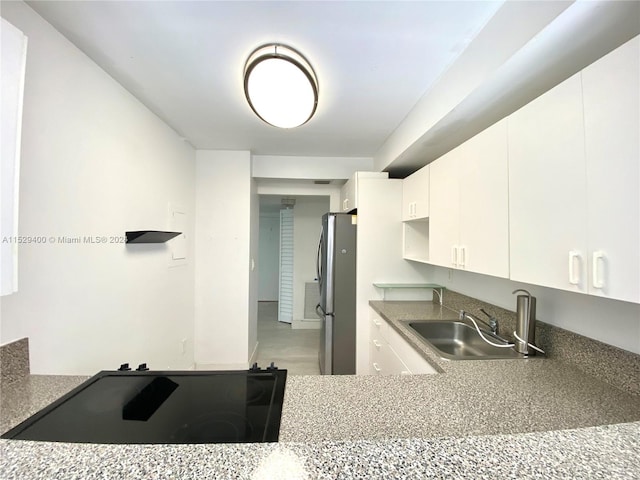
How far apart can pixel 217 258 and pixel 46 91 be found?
1955mm

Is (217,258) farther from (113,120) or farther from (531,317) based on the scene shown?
(531,317)

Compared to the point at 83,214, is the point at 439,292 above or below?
below

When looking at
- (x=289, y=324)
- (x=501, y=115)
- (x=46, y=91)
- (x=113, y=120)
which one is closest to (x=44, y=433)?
(x=46, y=91)

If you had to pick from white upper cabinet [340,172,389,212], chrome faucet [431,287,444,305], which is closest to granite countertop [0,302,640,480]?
chrome faucet [431,287,444,305]

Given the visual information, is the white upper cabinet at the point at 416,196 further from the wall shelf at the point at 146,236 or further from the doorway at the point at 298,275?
the wall shelf at the point at 146,236

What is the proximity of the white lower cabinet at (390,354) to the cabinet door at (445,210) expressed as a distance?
613 millimetres

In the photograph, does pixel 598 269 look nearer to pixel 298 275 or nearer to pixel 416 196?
pixel 416 196

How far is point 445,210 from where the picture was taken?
5.89 ft

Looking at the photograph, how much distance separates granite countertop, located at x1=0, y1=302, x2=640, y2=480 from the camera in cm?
38

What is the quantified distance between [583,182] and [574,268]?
0.29 m

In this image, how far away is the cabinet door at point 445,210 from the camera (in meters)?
1.66

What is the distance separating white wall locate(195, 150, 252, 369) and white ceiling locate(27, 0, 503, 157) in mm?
908

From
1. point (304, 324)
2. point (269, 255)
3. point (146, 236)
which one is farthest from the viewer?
point (269, 255)

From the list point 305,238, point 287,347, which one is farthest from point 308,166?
point 287,347
